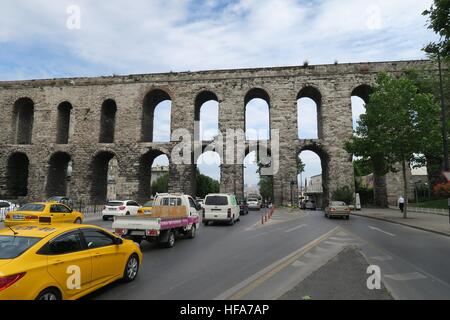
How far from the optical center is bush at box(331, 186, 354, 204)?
3116 centimetres

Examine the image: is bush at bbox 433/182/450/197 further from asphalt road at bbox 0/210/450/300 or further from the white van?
the white van

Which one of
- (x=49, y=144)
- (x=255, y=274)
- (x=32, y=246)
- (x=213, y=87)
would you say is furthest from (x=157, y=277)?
(x=49, y=144)

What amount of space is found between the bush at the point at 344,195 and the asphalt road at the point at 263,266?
19.3m

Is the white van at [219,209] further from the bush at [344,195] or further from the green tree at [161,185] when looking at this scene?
the green tree at [161,185]

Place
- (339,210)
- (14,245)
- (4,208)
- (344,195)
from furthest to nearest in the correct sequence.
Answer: (344,195) < (339,210) < (4,208) < (14,245)

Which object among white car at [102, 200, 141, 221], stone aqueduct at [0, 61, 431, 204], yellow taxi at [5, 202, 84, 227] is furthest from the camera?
stone aqueduct at [0, 61, 431, 204]

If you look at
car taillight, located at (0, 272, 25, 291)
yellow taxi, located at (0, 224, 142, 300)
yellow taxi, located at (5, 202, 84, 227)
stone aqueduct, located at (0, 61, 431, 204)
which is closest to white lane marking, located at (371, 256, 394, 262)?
yellow taxi, located at (0, 224, 142, 300)

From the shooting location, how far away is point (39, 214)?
1368 centimetres

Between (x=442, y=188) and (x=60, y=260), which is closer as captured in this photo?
(x=60, y=260)

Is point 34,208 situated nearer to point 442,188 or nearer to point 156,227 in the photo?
point 156,227

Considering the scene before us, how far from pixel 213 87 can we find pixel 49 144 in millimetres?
20594

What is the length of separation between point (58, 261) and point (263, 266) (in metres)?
4.61

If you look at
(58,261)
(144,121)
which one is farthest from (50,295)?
(144,121)
